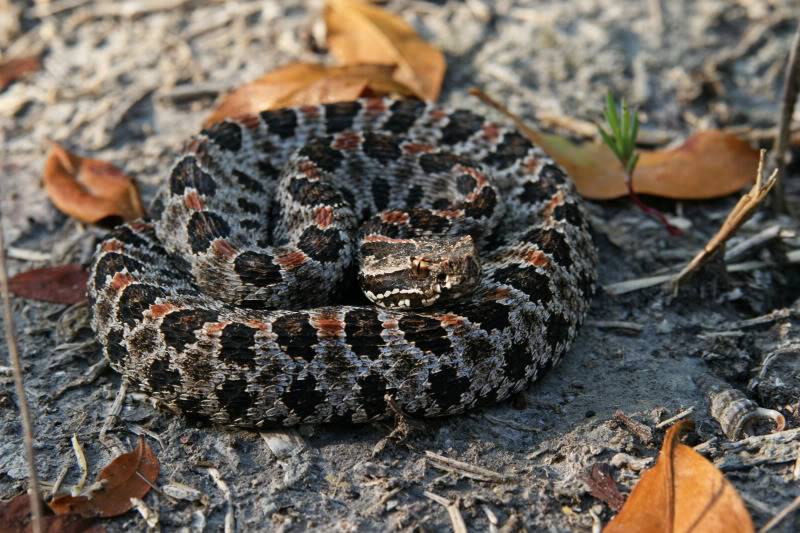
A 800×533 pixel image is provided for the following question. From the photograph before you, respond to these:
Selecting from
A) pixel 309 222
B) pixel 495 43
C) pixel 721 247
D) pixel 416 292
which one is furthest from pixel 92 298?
pixel 495 43

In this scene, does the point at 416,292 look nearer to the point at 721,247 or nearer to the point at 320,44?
the point at 721,247

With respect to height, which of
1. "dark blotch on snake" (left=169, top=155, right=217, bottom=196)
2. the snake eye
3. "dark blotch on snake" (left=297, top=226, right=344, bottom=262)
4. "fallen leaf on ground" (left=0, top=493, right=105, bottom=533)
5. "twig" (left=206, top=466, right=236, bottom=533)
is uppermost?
"dark blotch on snake" (left=169, top=155, right=217, bottom=196)

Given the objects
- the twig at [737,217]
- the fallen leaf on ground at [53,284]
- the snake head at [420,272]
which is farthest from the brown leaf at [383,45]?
Result: the fallen leaf on ground at [53,284]

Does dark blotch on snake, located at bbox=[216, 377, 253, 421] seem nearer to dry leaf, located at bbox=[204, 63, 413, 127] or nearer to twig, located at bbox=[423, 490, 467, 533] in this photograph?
twig, located at bbox=[423, 490, 467, 533]

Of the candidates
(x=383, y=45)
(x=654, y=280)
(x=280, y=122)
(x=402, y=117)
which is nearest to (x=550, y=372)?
(x=654, y=280)

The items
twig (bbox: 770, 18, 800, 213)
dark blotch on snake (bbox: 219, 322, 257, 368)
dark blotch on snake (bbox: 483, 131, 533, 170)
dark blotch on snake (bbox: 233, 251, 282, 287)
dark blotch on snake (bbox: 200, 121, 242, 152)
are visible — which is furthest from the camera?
dark blotch on snake (bbox: 483, 131, 533, 170)

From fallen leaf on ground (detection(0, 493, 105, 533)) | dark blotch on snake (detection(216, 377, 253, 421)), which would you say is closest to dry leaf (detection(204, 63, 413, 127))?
dark blotch on snake (detection(216, 377, 253, 421))

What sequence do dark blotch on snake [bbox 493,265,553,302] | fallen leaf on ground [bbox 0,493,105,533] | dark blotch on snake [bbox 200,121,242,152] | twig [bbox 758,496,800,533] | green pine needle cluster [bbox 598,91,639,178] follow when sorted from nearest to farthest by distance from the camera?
twig [bbox 758,496,800,533] < fallen leaf on ground [bbox 0,493,105,533] < dark blotch on snake [bbox 493,265,553,302] < green pine needle cluster [bbox 598,91,639,178] < dark blotch on snake [bbox 200,121,242,152]
